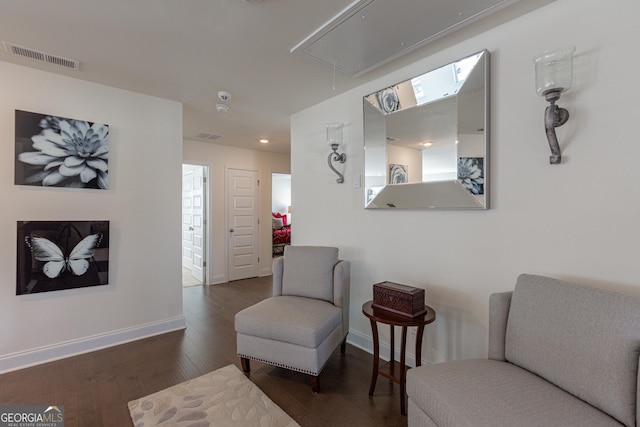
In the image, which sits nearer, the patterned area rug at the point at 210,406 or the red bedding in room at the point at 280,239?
the patterned area rug at the point at 210,406

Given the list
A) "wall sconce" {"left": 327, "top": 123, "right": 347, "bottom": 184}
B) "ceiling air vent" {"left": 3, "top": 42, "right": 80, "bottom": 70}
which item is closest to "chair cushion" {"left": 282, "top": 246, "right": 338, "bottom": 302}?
"wall sconce" {"left": 327, "top": 123, "right": 347, "bottom": 184}

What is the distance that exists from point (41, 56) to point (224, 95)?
52.6 inches

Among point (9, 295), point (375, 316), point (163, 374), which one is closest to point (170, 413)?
point (163, 374)

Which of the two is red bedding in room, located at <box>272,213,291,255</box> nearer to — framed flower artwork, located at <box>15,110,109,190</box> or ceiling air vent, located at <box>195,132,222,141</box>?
ceiling air vent, located at <box>195,132,222,141</box>

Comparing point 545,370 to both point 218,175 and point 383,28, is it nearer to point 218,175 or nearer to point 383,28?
point 383,28

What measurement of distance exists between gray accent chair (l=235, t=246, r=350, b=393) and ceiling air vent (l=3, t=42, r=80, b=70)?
2.32 meters

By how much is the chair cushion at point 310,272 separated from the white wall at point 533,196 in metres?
0.42

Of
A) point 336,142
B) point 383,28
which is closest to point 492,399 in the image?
point 383,28

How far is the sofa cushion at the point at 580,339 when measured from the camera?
43.3 inches

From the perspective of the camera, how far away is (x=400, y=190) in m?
2.38

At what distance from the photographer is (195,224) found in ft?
17.8

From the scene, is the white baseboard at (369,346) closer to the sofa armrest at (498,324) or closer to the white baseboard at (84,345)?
the sofa armrest at (498,324)

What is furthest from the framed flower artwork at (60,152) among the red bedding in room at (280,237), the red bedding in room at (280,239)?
the red bedding in room at (280,237)

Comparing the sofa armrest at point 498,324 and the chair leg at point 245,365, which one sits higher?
the sofa armrest at point 498,324
